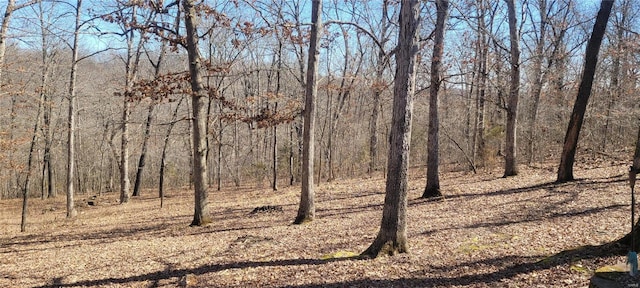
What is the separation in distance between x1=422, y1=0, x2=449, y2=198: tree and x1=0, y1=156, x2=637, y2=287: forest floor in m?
0.56

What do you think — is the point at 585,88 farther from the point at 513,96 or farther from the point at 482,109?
the point at 482,109

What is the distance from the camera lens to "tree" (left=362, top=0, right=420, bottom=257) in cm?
532

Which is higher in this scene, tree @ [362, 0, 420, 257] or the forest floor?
tree @ [362, 0, 420, 257]

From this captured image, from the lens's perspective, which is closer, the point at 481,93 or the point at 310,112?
the point at 310,112

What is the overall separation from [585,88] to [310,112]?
678cm

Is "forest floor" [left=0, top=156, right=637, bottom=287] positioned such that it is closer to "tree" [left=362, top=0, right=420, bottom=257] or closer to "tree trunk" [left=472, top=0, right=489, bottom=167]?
"tree" [left=362, top=0, right=420, bottom=257]

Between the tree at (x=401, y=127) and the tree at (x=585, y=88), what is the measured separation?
661 cm

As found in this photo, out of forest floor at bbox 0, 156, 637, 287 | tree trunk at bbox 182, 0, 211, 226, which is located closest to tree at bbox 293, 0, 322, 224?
forest floor at bbox 0, 156, 637, 287

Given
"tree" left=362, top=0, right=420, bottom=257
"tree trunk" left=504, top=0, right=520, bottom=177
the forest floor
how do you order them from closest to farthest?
the forest floor < "tree" left=362, top=0, right=420, bottom=257 < "tree trunk" left=504, top=0, right=520, bottom=177

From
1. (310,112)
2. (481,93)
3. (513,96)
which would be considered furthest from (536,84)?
(310,112)

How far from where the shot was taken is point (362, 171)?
2352 centimetres

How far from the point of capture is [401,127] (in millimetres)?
5324

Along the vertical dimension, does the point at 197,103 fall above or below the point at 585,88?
below

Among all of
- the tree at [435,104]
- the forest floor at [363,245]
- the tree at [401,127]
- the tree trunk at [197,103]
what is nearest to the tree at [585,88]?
the forest floor at [363,245]
